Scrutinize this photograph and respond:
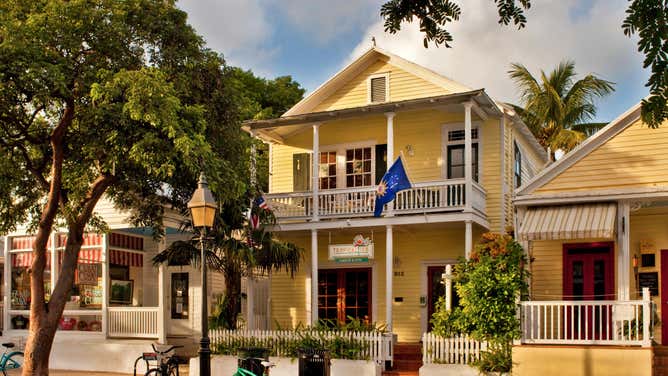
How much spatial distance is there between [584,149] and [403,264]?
20.3ft

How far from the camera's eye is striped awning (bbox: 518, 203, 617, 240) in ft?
52.5

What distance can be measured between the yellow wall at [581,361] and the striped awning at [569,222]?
225 centimetres

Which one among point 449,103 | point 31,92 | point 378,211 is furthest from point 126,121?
point 449,103

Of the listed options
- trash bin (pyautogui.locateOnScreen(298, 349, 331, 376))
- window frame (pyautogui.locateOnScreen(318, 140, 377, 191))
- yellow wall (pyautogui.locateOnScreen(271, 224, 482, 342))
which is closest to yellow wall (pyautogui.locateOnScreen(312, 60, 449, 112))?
window frame (pyautogui.locateOnScreen(318, 140, 377, 191))

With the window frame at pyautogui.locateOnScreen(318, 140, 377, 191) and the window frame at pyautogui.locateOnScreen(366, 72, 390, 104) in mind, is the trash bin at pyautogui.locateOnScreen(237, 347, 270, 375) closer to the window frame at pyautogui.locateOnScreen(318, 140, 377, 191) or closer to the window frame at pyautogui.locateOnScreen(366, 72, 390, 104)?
the window frame at pyautogui.locateOnScreen(318, 140, 377, 191)

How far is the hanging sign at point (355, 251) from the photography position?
19297 millimetres

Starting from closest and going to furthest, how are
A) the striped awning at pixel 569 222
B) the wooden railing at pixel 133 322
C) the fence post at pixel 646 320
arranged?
the fence post at pixel 646 320 → the striped awning at pixel 569 222 → the wooden railing at pixel 133 322

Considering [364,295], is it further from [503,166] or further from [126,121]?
[126,121]

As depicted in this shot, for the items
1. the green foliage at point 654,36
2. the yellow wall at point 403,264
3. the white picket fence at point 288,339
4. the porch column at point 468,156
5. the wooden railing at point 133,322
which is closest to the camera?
the green foliage at point 654,36

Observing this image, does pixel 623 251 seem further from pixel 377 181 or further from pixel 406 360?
pixel 377 181

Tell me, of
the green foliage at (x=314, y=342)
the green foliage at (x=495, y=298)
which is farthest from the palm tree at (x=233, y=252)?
the green foliage at (x=495, y=298)

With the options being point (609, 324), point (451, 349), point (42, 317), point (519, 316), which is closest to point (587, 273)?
point (609, 324)

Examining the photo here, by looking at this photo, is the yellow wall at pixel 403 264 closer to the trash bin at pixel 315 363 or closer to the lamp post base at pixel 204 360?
the trash bin at pixel 315 363

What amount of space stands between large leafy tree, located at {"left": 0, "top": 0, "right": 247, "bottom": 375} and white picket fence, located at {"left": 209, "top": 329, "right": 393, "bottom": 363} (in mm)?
3558
